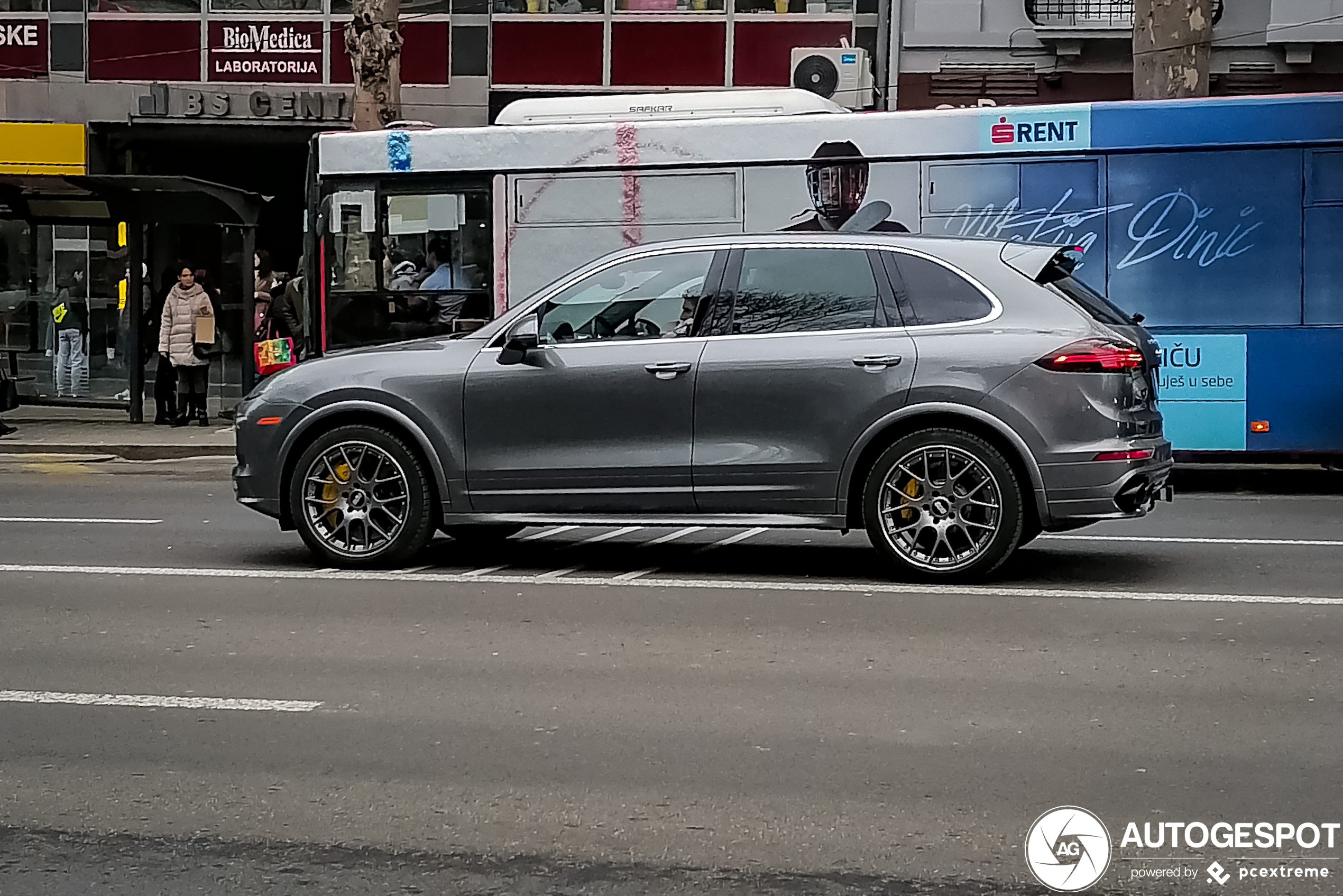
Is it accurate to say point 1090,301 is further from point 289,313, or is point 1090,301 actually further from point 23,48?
point 23,48

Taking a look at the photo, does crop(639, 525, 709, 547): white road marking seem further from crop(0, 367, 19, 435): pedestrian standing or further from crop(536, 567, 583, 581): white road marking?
crop(0, 367, 19, 435): pedestrian standing

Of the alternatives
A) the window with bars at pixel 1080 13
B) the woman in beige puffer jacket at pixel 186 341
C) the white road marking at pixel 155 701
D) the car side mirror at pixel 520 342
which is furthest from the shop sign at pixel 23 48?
the white road marking at pixel 155 701

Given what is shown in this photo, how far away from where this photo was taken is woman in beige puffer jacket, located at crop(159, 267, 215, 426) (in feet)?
66.6

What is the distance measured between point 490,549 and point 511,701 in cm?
400

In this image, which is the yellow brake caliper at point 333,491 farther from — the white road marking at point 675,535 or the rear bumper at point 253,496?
the white road marking at point 675,535

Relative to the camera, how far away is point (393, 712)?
247 inches

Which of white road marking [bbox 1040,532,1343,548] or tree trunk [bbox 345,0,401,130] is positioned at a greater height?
tree trunk [bbox 345,0,401,130]

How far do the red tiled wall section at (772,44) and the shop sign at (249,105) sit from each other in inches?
211

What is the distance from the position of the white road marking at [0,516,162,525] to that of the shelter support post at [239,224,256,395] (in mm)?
7827

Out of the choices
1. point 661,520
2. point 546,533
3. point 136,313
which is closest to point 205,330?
point 136,313

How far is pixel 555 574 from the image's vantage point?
939 centimetres

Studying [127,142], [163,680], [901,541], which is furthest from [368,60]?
[163,680]
